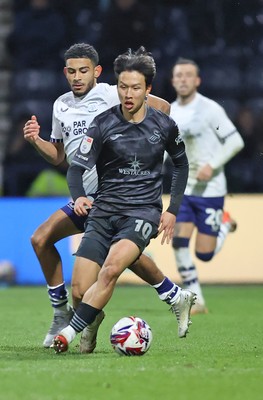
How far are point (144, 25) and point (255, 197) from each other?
3616 millimetres

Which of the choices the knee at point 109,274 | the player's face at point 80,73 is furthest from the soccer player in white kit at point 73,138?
the knee at point 109,274

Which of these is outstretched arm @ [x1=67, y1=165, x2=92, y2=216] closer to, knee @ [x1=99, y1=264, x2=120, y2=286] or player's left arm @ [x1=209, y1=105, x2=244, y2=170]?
knee @ [x1=99, y1=264, x2=120, y2=286]

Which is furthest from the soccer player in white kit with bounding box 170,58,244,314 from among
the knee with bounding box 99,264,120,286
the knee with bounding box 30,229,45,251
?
the knee with bounding box 99,264,120,286

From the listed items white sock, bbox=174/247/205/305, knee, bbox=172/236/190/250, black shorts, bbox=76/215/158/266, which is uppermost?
black shorts, bbox=76/215/158/266

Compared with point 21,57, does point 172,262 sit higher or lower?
lower

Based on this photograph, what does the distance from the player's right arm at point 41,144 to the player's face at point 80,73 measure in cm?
40

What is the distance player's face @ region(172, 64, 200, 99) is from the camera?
12.0 metres

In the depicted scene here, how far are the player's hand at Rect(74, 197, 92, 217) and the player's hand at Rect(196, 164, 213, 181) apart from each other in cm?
423

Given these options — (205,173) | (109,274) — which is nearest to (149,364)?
(109,274)

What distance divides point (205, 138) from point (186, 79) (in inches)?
26.2

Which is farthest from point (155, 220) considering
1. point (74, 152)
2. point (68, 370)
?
point (68, 370)

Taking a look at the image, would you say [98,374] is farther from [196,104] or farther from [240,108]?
[240,108]

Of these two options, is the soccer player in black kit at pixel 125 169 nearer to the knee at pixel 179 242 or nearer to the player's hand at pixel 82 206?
the player's hand at pixel 82 206

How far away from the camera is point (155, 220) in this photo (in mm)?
7645
